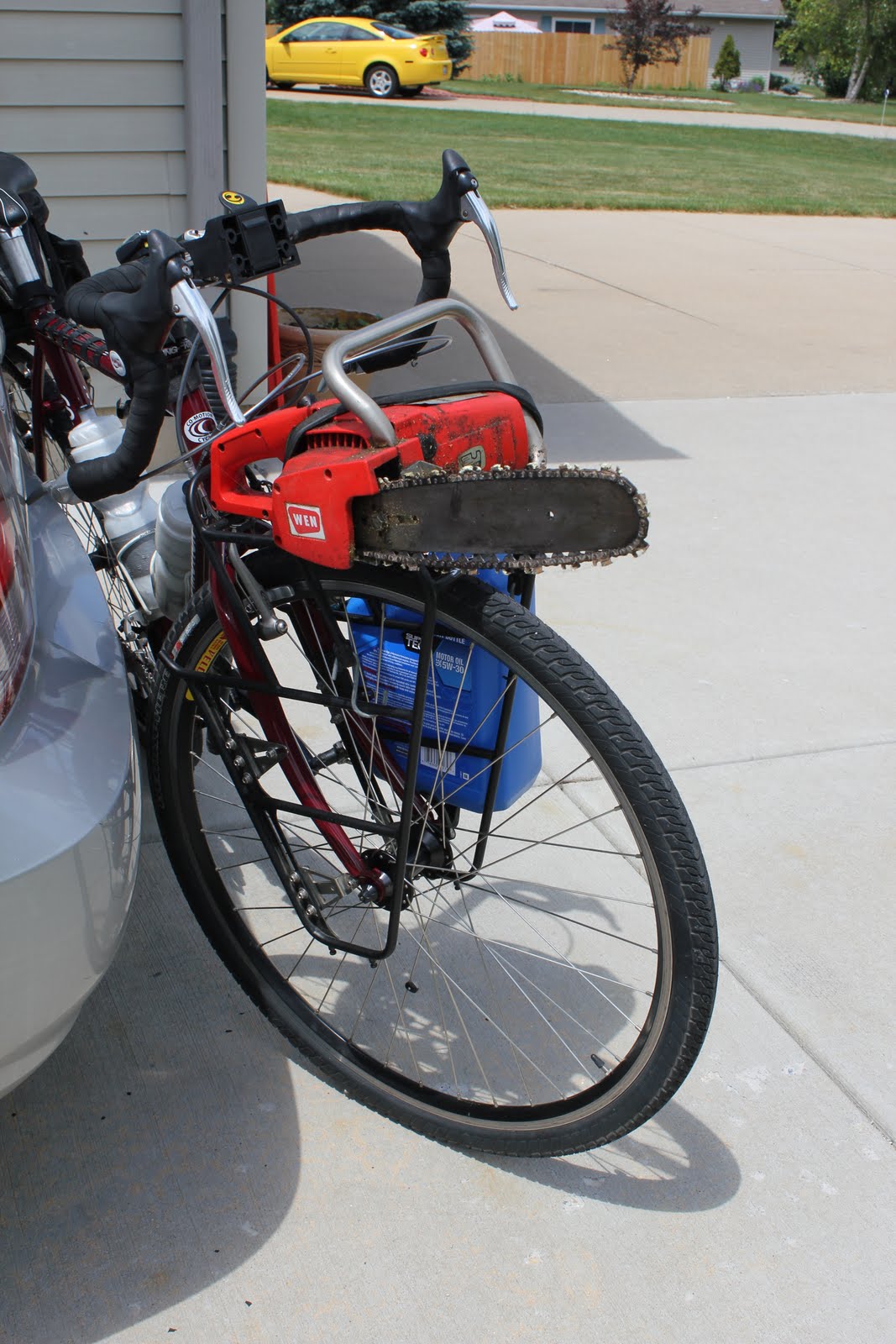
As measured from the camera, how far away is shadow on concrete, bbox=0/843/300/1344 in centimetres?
183

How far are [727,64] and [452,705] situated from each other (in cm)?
4992

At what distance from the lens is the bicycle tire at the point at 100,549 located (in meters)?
2.50

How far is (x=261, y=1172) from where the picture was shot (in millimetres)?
2031

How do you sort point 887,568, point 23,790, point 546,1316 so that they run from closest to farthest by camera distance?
point 23,790 → point 546,1316 → point 887,568

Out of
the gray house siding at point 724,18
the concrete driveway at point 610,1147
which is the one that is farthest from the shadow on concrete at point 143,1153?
the gray house siding at point 724,18

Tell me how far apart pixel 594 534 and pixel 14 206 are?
1.61m

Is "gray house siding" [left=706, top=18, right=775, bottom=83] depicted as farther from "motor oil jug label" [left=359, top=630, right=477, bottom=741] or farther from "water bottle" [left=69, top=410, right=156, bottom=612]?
"motor oil jug label" [left=359, top=630, right=477, bottom=741]

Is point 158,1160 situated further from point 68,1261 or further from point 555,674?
point 555,674

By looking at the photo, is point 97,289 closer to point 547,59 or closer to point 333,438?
point 333,438

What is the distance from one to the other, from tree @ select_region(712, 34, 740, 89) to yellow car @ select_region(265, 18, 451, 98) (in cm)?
2039

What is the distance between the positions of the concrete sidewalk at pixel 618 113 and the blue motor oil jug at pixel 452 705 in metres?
25.3

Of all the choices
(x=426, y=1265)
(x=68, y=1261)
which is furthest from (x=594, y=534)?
(x=68, y=1261)

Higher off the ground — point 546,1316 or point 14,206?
point 14,206

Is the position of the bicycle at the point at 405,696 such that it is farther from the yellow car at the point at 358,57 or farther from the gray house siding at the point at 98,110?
the yellow car at the point at 358,57
